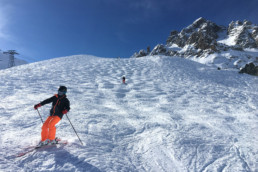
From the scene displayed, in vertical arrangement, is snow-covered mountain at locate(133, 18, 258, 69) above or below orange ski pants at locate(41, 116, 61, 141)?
above

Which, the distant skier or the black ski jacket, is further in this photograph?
the black ski jacket

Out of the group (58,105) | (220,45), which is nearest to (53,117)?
(58,105)

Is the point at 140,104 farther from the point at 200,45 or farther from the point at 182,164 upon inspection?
the point at 200,45

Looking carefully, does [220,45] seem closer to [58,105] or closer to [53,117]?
[58,105]

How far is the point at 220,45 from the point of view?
69.8 meters

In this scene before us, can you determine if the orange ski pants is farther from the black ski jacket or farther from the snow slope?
the snow slope

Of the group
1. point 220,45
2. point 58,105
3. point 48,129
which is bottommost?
point 48,129

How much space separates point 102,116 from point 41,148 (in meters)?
3.22

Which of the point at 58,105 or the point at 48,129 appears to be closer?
the point at 48,129

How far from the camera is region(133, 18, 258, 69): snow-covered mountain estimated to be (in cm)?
5853

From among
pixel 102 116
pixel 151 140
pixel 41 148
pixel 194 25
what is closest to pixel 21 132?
pixel 41 148

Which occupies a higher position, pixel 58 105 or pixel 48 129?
pixel 58 105

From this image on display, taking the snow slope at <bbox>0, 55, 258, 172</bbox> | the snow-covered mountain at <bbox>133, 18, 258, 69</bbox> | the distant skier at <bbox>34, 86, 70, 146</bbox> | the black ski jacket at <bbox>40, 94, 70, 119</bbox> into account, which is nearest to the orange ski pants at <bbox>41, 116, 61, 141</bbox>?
the distant skier at <bbox>34, 86, 70, 146</bbox>

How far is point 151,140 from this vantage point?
16.9 ft
